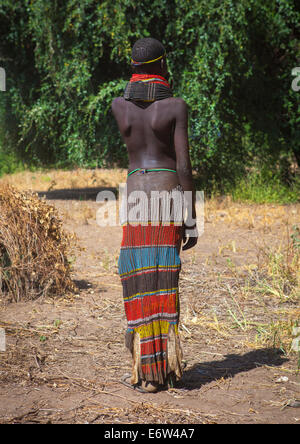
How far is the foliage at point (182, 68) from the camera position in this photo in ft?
32.7

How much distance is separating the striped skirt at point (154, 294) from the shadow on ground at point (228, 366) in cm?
33

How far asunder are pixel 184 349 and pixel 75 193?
888cm

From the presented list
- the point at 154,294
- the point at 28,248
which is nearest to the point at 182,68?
the point at 28,248

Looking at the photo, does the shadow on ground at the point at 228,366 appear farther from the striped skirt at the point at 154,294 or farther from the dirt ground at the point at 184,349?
the striped skirt at the point at 154,294

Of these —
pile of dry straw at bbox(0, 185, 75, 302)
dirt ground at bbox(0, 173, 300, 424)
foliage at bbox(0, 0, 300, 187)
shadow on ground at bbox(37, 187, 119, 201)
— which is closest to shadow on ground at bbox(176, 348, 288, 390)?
dirt ground at bbox(0, 173, 300, 424)

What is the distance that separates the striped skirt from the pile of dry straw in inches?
80.6

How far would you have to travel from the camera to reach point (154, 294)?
11.5 feet

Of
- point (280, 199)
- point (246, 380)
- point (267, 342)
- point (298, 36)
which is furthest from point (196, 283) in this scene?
point (298, 36)

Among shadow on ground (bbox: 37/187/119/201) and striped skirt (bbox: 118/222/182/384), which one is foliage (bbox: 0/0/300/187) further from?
striped skirt (bbox: 118/222/182/384)

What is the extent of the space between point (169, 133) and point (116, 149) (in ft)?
27.9

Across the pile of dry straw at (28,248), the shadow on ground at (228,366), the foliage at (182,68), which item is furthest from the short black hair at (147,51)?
the foliage at (182,68)

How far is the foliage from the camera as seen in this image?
393 inches

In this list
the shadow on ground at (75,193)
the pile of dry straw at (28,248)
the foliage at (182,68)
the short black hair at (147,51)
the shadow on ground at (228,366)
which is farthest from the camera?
the shadow on ground at (75,193)

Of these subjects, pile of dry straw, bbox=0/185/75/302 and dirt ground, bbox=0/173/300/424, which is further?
pile of dry straw, bbox=0/185/75/302
